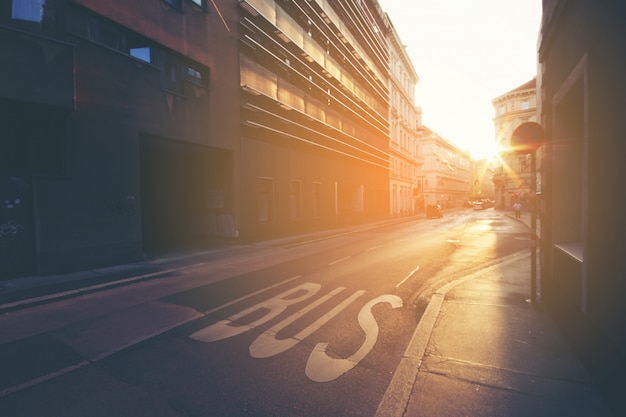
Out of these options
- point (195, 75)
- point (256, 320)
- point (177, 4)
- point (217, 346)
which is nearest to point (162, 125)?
point (195, 75)

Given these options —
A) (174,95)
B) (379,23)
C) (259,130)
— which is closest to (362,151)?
(259,130)

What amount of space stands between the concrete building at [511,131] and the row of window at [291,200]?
50949mm

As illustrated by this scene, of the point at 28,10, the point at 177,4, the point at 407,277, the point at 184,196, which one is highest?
the point at 177,4

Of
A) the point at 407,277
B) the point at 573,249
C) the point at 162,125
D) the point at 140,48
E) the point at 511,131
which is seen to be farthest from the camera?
the point at 511,131

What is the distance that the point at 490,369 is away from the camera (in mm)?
3561

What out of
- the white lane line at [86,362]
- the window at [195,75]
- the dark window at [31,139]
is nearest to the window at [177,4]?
the window at [195,75]

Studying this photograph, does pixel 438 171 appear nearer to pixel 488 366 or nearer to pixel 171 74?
pixel 171 74

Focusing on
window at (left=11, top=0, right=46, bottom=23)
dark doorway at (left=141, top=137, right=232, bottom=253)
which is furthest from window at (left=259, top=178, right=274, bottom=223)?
window at (left=11, top=0, right=46, bottom=23)

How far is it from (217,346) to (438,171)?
6635 cm

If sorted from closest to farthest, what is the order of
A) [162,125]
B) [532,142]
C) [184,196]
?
[532,142]
[162,125]
[184,196]

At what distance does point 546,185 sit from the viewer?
6.21m

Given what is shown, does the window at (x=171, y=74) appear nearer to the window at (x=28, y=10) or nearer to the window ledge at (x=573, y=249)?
the window at (x=28, y=10)

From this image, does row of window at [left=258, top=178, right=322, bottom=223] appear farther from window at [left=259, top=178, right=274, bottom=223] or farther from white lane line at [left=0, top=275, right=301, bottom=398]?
white lane line at [left=0, top=275, right=301, bottom=398]

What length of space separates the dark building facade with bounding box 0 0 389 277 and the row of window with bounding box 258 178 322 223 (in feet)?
0.30
